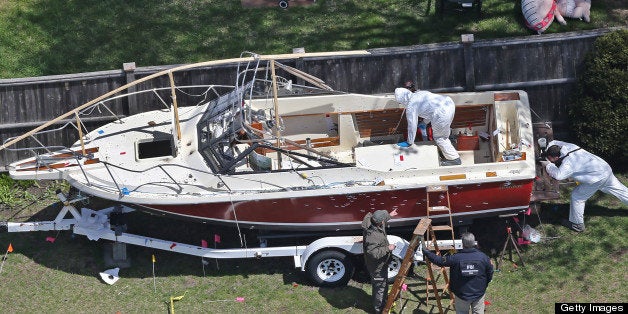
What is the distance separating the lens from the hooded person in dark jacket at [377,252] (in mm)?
13547

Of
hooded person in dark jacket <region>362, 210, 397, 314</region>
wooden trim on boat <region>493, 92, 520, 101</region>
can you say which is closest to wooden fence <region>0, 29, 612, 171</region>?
wooden trim on boat <region>493, 92, 520, 101</region>

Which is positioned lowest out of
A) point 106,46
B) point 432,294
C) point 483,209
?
point 432,294

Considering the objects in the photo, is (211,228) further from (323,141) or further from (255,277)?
(323,141)

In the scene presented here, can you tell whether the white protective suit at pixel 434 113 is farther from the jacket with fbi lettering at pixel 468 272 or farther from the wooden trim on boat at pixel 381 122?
the jacket with fbi lettering at pixel 468 272

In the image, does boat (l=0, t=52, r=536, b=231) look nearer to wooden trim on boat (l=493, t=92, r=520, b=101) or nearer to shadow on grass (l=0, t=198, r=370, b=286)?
wooden trim on boat (l=493, t=92, r=520, b=101)

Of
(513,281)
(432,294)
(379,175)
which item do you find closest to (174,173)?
(379,175)

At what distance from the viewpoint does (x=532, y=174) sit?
14.2 meters

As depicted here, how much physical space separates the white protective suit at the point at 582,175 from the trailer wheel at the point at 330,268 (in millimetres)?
3071

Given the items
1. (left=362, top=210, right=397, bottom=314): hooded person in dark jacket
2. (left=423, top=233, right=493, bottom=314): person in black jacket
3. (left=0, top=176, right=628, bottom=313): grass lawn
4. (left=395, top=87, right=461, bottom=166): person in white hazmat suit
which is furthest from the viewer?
(left=395, top=87, right=461, bottom=166): person in white hazmat suit

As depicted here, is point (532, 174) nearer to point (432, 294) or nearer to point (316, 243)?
point (432, 294)

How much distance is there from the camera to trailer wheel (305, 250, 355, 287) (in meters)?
14.2

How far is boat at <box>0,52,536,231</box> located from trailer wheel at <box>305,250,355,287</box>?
51 cm

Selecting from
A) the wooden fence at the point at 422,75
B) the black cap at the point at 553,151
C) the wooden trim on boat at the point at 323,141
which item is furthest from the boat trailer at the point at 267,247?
the wooden fence at the point at 422,75

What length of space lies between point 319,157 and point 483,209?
2.30 meters
